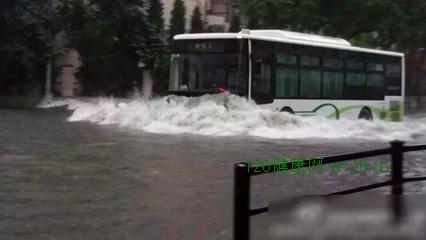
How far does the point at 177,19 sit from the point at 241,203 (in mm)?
33699

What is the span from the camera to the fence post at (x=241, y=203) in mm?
3881

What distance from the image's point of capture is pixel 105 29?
3069cm

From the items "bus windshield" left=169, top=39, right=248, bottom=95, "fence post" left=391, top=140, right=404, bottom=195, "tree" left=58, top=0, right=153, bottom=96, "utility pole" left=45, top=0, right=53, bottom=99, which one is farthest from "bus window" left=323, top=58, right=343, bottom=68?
"fence post" left=391, top=140, right=404, bottom=195

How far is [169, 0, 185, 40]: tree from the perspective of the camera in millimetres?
36812

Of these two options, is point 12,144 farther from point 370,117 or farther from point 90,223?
point 370,117

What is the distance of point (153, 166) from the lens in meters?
11.0

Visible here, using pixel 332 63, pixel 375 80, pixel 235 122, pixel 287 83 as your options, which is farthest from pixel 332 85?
pixel 235 122

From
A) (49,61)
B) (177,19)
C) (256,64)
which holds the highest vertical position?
(177,19)

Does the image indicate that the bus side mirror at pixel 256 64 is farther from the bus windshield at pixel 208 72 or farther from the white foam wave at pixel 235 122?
the white foam wave at pixel 235 122

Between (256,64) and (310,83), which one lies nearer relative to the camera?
(256,64)

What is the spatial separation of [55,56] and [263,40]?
45.8 feet

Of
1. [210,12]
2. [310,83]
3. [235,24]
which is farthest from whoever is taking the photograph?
[210,12]

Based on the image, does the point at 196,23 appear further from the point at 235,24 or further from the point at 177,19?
the point at 235,24

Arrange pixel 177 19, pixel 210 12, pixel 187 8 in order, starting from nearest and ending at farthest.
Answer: pixel 177 19 → pixel 187 8 → pixel 210 12
